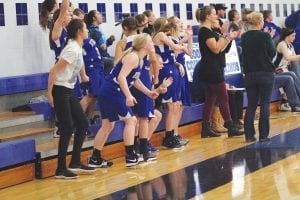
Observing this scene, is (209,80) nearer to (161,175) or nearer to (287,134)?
(287,134)

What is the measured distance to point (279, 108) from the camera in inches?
410

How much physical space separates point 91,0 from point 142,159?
3.67 m

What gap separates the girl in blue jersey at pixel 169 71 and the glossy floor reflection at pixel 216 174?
0.93m

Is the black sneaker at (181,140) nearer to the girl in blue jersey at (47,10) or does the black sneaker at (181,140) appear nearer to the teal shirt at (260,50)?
the teal shirt at (260,50)

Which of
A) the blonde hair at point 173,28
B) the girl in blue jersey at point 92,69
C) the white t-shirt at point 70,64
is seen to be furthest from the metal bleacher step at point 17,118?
the blonde hair at point 173,28

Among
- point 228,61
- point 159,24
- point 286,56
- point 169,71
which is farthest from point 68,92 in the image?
point 228,61

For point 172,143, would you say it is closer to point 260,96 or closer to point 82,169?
point 260,96

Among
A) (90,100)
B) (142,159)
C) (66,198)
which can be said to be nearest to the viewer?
(66,198)

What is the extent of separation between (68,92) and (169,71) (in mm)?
1852

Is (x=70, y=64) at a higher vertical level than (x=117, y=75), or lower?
higher

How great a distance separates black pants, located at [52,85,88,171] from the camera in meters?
5.98

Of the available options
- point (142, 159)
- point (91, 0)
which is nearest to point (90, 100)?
point (142, 159)

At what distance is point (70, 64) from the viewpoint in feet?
19.4

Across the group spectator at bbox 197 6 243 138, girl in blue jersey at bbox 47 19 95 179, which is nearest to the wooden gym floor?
girl in blue jersey at bbox 47 19 95 179
